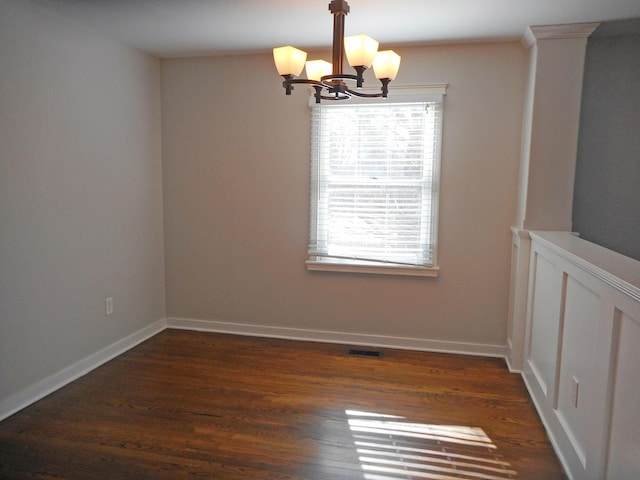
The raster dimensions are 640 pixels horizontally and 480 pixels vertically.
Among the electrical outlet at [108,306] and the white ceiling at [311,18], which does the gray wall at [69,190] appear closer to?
the electrical outlet at [108,306]

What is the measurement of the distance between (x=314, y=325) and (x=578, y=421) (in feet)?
7.05

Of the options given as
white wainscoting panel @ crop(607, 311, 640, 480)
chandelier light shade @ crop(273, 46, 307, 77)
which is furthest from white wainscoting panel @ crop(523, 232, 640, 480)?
chandelier light shade @ crop(273, 46, 307, 77)

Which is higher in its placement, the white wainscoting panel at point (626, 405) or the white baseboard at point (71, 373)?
the white wainscoting panel at point (626, 405)

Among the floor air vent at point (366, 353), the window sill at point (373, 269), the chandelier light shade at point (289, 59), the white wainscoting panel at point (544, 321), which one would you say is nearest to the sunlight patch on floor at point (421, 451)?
the white wainscoting panel at point (544, 321)

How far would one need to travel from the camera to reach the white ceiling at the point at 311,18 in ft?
8.21

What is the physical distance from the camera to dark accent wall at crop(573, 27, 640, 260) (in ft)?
9.86

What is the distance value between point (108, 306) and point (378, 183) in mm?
2221

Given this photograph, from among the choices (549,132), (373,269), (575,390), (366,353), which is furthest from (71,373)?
(549,132)

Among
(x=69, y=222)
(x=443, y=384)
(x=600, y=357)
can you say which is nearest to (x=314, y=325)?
(x=443, y=384)

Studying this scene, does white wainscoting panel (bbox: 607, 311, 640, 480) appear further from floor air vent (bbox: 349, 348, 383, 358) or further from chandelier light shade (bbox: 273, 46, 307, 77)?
floor air vent (bbox: 349, 348, 383, 358)

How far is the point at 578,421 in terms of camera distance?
6.28 feet

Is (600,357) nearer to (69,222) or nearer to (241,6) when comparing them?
(241,6)

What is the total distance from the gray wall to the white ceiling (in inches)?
10.8

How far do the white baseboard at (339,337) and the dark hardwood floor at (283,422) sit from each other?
132 millimetres
